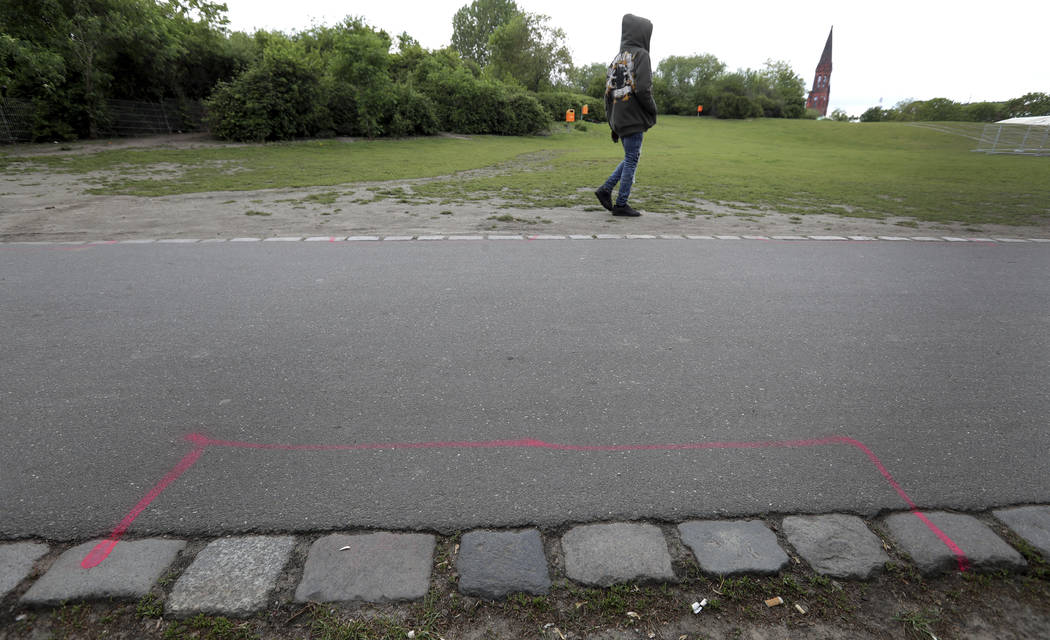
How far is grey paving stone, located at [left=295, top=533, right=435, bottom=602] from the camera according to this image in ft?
5.51

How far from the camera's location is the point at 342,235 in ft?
21.3

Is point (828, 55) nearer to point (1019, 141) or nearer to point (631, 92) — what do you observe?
point (1019, 141)

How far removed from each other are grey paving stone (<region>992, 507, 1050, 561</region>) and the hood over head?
6897 mm

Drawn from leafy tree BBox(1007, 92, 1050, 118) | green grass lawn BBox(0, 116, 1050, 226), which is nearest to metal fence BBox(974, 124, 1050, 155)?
green grass lawn BBox(0, 116, 1050, 226)

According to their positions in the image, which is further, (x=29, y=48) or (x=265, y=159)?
(x=29, y=48)

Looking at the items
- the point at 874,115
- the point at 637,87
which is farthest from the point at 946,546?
the point at 874,115

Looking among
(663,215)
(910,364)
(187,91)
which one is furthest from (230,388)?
(187,91)

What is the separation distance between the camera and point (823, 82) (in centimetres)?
10081

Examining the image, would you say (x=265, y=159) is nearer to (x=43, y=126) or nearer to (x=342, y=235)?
(x=43, y=126)

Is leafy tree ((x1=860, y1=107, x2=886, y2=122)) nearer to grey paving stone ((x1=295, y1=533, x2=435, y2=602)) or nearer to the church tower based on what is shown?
the church tower

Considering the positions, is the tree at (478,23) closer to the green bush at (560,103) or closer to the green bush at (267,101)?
the green bush at (560,103)

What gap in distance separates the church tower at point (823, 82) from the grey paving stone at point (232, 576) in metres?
117

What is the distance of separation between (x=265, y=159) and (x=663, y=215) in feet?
45.2

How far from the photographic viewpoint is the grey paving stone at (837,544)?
5.92 feet
